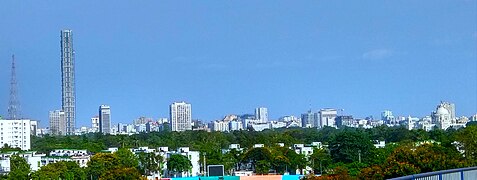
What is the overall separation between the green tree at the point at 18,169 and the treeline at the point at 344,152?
14.1 m

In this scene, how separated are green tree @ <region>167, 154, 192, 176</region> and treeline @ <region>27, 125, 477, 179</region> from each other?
5.90 feet

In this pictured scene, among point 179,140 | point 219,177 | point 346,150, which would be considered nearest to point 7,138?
point 179,140

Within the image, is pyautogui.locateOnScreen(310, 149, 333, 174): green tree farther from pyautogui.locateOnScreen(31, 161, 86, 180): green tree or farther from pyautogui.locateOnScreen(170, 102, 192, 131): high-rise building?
pyautogui.locateOnScreen(170, 102, 192, 131): high-rise building

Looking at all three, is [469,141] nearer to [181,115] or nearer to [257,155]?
[257,155]

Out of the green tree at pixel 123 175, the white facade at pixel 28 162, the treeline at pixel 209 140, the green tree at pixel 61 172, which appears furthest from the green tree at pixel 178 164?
the green tree at pixel 123 175

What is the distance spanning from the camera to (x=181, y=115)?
601 feet

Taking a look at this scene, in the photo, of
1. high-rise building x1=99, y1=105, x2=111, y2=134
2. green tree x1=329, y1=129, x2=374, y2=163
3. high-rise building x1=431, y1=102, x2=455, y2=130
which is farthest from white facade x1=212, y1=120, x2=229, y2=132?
green tree x1=329, y1=129, x2=374, y2=163

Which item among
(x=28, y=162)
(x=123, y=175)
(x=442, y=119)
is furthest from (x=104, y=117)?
(x=123, y=175)

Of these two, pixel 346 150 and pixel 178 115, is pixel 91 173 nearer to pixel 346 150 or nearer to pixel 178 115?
pixel 346 150

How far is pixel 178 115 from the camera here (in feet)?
598

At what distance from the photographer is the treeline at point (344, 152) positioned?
95.3ft

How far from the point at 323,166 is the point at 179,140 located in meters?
32.9

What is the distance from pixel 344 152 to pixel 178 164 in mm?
12149

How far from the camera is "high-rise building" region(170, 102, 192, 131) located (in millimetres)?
181000
